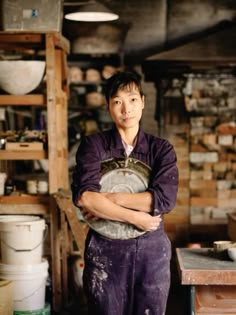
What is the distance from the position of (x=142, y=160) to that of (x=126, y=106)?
0.87 feet

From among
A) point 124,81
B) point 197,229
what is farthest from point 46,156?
point 197,229

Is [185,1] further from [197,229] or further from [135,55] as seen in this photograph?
[197,229]

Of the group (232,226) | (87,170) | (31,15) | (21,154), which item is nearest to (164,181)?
(87,170)

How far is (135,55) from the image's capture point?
24.8ft

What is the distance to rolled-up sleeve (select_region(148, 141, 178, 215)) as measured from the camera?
9.75ft

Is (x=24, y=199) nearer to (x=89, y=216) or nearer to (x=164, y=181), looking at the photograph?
(x=89, y=216)

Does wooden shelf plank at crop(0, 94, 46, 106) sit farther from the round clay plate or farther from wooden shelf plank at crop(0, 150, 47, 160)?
the round clay plate

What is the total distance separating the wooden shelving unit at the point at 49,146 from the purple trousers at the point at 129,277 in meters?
2.07

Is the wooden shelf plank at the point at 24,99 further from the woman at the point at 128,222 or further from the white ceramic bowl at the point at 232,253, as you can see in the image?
the white ceramic bowl at the point at 232,253

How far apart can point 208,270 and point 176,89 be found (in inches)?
156

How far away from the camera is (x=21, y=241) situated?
15.6ft

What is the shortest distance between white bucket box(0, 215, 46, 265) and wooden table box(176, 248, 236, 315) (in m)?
1.59

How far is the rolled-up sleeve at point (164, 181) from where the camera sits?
2973mm

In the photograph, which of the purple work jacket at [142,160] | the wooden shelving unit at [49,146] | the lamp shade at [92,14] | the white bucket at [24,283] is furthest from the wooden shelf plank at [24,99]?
the purple work jacket at [142,160]
